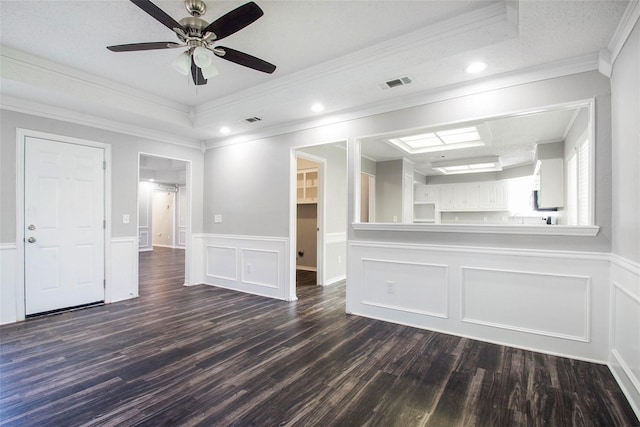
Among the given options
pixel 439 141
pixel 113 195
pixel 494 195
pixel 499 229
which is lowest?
pixel 499 229

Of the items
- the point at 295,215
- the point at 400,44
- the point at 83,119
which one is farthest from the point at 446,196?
the point at 83,119

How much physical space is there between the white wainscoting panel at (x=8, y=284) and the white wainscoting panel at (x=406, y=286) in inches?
159

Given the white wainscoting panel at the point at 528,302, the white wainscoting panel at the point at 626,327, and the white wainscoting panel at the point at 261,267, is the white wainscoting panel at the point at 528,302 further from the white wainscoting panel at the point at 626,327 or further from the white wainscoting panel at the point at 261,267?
the white wainscoting panel at the point at 261,267

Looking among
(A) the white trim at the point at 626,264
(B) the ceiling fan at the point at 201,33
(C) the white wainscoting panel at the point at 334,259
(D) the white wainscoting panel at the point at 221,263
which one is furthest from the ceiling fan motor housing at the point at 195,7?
(C) the white wainscoting panel at the point at 334,259

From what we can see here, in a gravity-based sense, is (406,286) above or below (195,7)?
below

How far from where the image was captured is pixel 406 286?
3445 millimetres

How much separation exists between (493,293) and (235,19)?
3.18 metres

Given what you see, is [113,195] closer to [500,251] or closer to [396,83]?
[396,83]

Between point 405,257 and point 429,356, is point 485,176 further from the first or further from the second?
point 429,356

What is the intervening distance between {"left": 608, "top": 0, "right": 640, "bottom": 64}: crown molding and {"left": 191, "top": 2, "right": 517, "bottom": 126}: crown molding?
2.04ft

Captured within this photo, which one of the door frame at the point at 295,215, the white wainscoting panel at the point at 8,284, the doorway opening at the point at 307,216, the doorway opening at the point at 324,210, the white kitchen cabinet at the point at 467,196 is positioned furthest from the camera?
the white kitchen cabinet at the point at 467,196

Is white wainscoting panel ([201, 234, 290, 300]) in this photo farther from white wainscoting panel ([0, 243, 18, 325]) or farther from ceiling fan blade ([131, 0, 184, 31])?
ceiling fan blade ([131, 0, 184, 31])

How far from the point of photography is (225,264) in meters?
5.21

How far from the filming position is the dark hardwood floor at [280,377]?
1864mm
